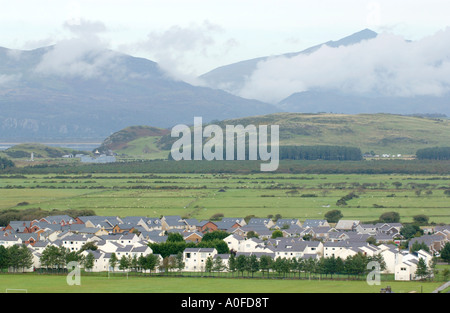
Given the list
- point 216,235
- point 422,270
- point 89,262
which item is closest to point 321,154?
point 216,235

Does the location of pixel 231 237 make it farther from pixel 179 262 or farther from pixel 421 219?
pixel 421 219

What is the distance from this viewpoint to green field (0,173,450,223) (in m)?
71.6

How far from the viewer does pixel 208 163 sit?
13562cm

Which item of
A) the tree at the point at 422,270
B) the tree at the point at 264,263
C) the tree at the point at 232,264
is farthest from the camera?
the tree at the point at 232,264

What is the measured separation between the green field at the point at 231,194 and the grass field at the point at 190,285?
25.7 meters

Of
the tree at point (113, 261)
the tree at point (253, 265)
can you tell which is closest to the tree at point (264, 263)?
the tree at point (253, 265)

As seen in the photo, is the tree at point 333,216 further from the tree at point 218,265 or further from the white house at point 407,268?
the white house at point 407,268

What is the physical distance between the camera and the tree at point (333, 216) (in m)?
66.2

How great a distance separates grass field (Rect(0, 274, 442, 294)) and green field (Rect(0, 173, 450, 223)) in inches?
1012

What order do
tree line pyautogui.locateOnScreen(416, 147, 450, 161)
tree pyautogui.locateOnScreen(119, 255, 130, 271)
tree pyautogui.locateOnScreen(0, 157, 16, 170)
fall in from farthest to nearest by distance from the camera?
tree line pyautogui.locateOnScreen(416, 147, 450, 161) → tree pyautogui.locateOnScreen(0, 157, 16, 170) → tree pyautogui.locateOnScreen(119, 255, 130, 271)

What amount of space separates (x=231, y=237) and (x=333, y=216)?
15.7 meters

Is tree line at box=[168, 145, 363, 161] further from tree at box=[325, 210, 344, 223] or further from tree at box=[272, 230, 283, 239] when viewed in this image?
tree at box=[272, 230, 283, 239]

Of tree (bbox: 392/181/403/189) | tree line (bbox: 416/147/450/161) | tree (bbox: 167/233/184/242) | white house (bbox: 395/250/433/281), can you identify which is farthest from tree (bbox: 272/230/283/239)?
tree line (bbox: 416/147/450/161)

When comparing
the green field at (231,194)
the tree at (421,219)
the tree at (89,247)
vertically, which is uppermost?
the green field at (231,194)
